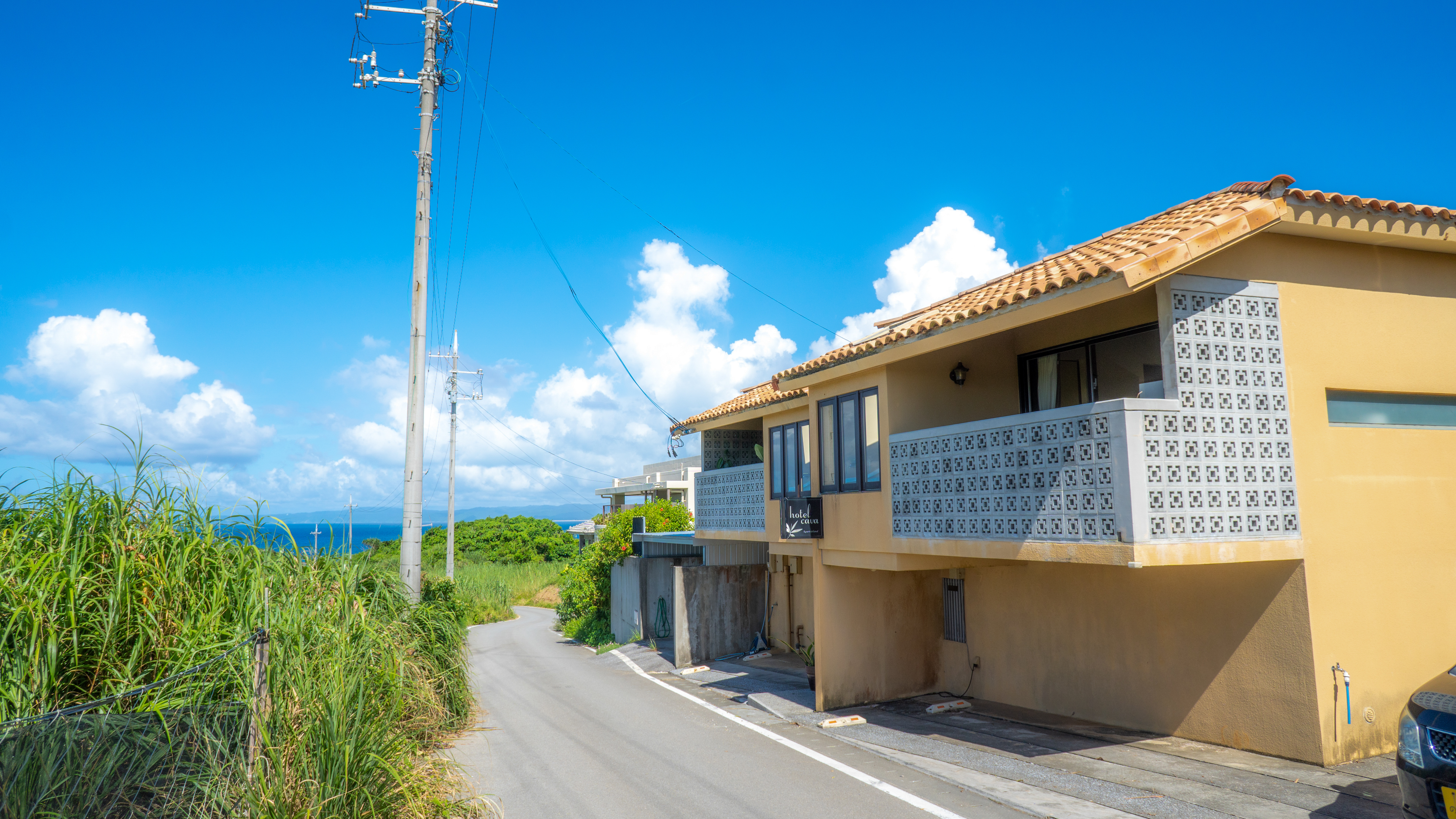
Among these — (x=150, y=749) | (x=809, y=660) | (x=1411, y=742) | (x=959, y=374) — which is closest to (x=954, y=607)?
(x=809, y=660)

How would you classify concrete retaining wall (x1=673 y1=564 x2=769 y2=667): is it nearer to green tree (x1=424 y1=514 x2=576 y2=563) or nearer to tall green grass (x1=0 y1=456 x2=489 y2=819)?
tall green grass (x1=0 y1=456 x2=489 y2=819)

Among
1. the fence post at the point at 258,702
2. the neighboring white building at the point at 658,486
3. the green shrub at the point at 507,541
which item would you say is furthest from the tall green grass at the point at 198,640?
the green shrub at the point at 507,541

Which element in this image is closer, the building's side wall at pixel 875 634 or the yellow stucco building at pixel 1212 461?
the yellow stucco building at pixel 1212 461

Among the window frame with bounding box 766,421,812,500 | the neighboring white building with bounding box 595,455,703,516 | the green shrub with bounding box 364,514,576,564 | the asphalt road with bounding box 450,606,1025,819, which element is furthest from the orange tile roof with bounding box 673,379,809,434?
the green shrub with bounding box 364,514,576,564

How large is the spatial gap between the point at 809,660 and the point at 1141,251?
10.2 metres

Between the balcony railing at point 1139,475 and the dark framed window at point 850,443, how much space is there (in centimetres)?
261

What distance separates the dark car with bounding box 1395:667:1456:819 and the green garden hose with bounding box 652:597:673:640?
59.2 feet

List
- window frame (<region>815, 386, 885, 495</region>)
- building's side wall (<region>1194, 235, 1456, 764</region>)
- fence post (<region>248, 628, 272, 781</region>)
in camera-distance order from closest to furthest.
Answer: fence post (<region>248, 628, 272, 781</region>) → building's side wall (<region>1194, 235, 1456, 764</region>) → window frame (<region>815, 386, 885, 495</region>)

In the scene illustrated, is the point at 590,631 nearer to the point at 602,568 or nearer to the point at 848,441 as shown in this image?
the point at 602,568

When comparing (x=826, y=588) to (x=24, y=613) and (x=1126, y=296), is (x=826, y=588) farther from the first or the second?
(x=24, y=613)

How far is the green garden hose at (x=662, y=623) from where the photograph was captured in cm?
2291

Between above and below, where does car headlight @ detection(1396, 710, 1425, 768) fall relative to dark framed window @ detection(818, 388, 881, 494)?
below

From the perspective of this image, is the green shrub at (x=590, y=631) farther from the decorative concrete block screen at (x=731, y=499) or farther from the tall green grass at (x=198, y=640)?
the tall green grass at (x=198, y=640)

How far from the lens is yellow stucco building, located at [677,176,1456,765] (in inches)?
330
